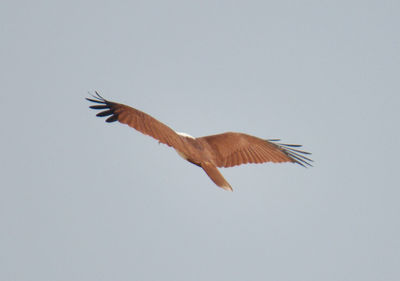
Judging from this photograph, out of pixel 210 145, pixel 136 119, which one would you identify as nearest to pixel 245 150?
pixel 210 145

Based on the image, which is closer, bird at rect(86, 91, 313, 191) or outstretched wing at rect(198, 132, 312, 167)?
bird at rect(86, 91, 313, 191)

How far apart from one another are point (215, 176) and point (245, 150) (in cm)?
178

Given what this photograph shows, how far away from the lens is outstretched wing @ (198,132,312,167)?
12711 millimetres

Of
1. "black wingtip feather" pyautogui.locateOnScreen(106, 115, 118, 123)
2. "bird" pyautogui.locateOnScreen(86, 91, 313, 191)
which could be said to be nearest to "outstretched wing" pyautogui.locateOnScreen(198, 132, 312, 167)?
"bird" pyautogui.locateOnScreen(86, 91, 313, 191)

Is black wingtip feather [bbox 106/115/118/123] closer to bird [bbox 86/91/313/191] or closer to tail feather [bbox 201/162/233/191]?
bird [bbox 86/91/313/191]

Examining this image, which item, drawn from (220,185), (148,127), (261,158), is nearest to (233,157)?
(261,158)

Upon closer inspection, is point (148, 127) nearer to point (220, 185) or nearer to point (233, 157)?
point (220, 185)

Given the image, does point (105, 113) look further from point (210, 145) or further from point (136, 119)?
point (210, 145)

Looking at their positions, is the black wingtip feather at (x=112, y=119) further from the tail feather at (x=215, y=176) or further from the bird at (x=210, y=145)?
the tail feather at (x=215, y=176)

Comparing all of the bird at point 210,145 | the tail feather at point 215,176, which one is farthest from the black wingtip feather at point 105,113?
the tail feather at point 215,176

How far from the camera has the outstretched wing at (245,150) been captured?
12.7 metres

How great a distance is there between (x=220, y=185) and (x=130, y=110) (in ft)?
5.98

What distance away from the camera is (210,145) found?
12562mm

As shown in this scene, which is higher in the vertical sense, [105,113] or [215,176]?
[105,113]
